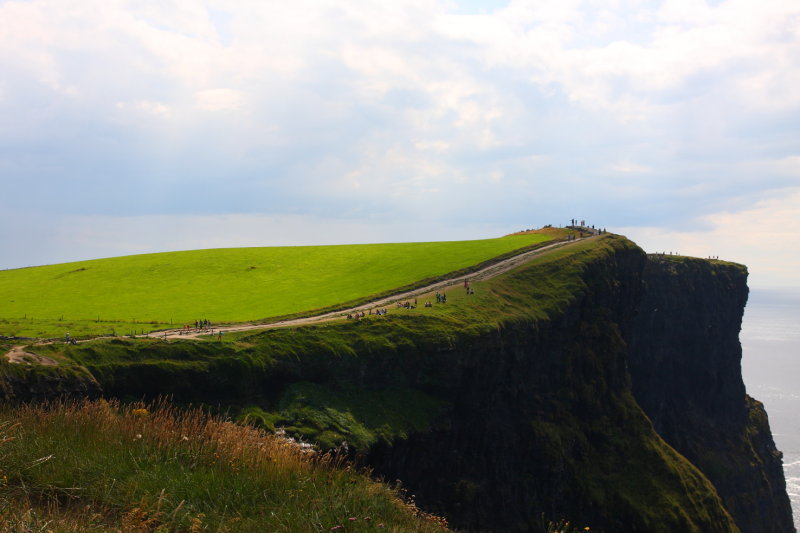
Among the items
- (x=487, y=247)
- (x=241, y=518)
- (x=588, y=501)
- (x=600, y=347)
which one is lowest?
(x=588, y=501)

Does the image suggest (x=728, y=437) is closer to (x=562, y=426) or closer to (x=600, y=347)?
(x=600, y=347)

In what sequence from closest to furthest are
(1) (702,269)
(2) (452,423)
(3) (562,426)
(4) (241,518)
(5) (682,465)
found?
(4) (241,518) → (2) (452,423) → (3) (562,426) → (5) (682,465) → (1) (702,269)

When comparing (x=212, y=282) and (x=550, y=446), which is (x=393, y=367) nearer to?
(x=550, y=446)

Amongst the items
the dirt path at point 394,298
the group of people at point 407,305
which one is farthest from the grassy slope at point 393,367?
the dirt path at point 394,298

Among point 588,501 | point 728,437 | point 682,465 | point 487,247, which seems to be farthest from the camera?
point 728,437

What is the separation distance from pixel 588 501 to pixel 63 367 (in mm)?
51106

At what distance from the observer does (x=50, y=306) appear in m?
60.1

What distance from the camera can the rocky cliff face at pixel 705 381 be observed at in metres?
111

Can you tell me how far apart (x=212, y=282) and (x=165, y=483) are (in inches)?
2647

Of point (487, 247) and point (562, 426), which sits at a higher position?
point (487, 247)

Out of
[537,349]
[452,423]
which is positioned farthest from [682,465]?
[452,423]

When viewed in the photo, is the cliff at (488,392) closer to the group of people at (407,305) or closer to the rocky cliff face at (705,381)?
the group of people at (407,305)

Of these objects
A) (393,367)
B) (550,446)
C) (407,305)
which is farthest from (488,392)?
(393,367)

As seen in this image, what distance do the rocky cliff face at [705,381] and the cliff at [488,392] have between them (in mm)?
31941
